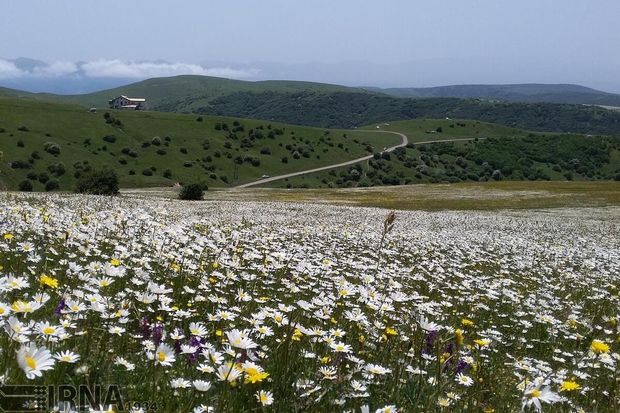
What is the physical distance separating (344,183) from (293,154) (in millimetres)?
29505

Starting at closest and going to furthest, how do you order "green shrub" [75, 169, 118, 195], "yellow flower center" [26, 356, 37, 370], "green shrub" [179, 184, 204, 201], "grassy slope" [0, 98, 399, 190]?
1. "yellow flower center" [26, 356, 37, 370]
2. "green shrub" [75, 169, 118, 195]
3. "green shrub" [179, 184, 204, 201]
4. "grassy slope" [0, 98, 399, 190]

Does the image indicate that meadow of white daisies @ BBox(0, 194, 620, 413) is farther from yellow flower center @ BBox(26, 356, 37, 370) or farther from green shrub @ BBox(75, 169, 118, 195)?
green shrub @ BBox(75, 169, 118, 195)

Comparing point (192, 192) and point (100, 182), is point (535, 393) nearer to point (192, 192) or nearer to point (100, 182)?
point (100, 182)

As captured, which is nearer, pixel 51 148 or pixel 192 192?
pixel 192 192

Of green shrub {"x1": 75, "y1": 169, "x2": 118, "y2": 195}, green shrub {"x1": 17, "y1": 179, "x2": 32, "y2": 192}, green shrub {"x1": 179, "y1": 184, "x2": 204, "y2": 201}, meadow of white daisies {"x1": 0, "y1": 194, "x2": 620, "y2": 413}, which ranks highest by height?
meadow of white daisies {"x1": 0, "y1": 194, "x2": 620, "y2": 413}

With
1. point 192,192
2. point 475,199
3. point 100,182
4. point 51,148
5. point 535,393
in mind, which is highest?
point 535,393

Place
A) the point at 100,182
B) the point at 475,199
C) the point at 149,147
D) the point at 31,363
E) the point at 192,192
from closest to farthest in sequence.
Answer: the point at 31,363
the point at 100,182
the point at 192,192
the point at 475,199
the point at 149,147

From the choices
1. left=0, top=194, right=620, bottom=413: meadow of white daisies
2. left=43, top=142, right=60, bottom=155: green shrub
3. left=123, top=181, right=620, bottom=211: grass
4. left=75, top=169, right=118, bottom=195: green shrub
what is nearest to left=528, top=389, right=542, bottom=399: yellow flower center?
left=0, top=194, right=620, bottom=413: meadow of white daisies

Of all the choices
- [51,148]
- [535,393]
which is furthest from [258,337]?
[51,148]

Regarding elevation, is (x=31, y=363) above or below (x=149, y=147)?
above

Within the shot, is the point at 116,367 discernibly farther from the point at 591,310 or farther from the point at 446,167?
the point at 446,167

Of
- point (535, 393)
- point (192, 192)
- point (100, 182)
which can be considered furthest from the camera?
point (192, 192)

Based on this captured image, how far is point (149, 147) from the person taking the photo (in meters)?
148

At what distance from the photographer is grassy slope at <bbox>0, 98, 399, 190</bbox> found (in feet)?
404
